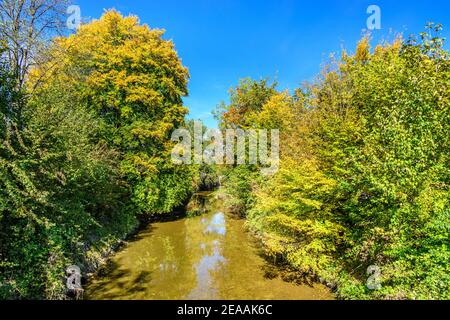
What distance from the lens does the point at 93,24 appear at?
16688 millimetres

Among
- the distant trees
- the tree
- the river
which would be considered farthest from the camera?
the tree

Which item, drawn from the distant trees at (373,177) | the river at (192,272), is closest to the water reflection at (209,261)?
the river at (192,272)

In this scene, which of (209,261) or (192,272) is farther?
(209,261)

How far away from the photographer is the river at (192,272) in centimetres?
899

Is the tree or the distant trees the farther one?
the tree

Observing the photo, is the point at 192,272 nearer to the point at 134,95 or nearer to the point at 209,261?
the point at 209,261

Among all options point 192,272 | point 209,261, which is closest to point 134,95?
point 209,261

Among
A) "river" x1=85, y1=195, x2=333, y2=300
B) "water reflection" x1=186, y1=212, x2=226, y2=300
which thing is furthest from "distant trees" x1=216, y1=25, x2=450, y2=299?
"water reflection" x1=186, y1=212, x2=226, y2=300

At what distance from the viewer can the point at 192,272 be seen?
10984 mm

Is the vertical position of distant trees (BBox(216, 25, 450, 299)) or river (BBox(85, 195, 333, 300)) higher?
distant trees (BBox(216, 25, 450, 299))

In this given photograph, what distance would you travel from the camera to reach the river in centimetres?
899

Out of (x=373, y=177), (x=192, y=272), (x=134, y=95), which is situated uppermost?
(x=134, y=95)

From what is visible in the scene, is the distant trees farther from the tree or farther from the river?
the tree

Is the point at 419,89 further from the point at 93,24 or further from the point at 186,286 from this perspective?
the point at 93,24
